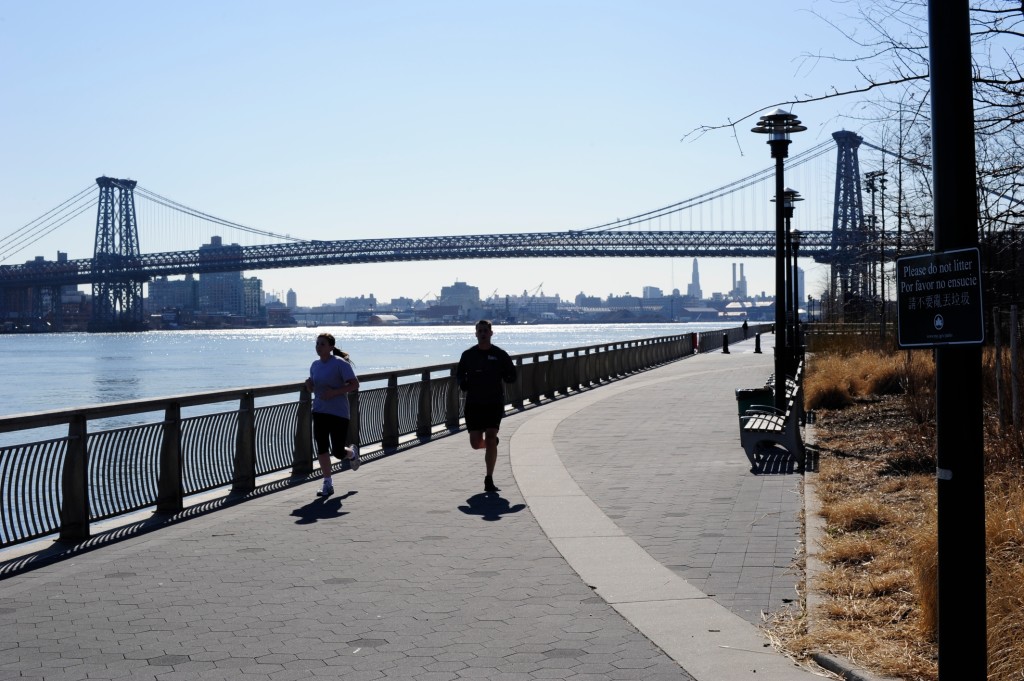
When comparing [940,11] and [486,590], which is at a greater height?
[940,11]

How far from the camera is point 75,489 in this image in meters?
9.38

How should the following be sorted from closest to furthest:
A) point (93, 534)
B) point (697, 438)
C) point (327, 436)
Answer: point (93, 534), point (327, 436), point (697, 438)

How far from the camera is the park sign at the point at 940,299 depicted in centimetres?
442

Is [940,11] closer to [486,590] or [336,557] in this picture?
[486,590]

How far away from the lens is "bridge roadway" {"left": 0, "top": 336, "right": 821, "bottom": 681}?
5.95 metres

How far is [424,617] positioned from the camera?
22.4 ft

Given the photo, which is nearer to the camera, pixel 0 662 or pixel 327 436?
pixel 0 662

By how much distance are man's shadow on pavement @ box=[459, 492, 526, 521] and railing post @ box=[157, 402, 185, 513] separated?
260cm

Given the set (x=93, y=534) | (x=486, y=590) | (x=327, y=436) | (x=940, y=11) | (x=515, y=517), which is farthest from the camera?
(x=327, y=436)

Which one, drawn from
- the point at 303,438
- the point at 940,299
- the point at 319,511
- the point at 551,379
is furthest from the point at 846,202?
the point at 940,299

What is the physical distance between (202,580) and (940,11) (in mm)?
5710

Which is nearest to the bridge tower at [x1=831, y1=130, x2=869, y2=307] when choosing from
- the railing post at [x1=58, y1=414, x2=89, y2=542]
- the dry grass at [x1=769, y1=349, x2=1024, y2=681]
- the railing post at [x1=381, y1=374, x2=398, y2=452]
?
the railing post at [x1=381, y1=374, x2=398, y2=452]

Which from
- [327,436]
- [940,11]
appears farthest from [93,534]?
[940,11]

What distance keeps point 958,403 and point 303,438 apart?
969cm
